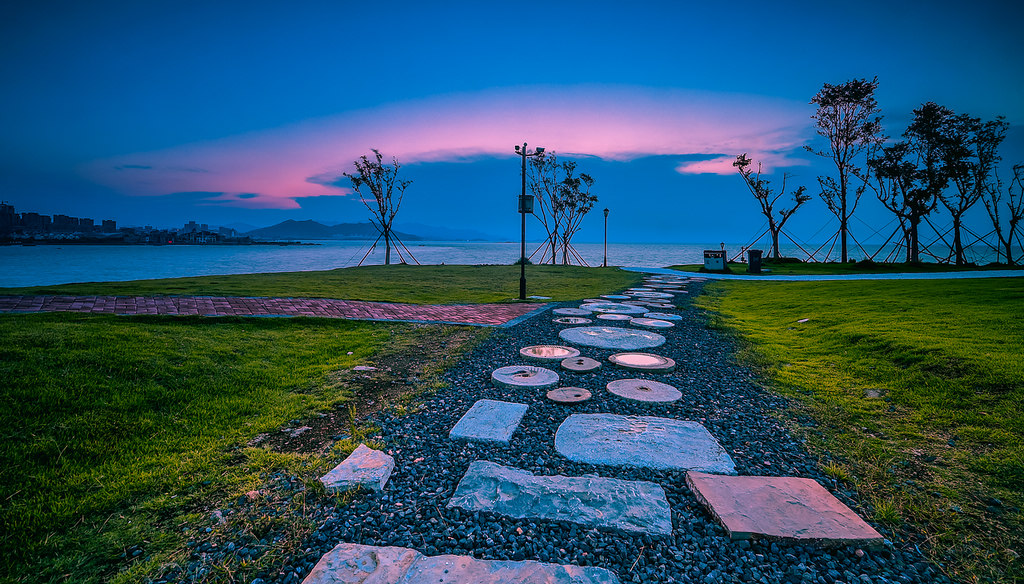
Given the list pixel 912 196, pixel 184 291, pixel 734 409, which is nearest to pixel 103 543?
pixel 734 409

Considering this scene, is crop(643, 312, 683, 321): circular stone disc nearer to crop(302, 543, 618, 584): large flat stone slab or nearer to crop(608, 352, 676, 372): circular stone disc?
crop(608, 352, 676, 372): circular stone disc

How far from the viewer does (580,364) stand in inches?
173

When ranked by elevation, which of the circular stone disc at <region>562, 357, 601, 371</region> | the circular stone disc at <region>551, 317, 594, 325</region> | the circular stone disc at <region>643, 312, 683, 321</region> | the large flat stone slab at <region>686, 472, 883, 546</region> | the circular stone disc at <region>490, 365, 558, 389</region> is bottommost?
the large flat stone slab at <region>686, 472, 883, 546</region>

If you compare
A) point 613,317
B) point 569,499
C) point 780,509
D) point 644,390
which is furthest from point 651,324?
point 569,499

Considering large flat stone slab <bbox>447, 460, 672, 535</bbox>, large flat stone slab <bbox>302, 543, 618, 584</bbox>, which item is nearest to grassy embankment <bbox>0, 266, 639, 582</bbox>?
large flat stone slab <bbox>302, 543, 618, 584</bbox>

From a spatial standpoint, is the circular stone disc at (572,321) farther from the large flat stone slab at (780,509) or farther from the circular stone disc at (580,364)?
the large flat stone slab at (780,509)

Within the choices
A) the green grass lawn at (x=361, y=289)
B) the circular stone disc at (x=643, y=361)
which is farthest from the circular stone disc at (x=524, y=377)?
the green grass lawn at (x=361, y=289)

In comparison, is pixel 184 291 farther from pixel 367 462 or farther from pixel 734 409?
pixel 734 409

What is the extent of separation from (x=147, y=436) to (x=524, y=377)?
9.45 feet

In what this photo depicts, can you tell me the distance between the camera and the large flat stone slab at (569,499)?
199cm

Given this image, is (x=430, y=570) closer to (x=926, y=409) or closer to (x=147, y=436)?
(x=147, y=436)

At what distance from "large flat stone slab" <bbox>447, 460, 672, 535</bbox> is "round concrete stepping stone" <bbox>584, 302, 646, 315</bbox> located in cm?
539

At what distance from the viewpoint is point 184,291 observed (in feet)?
28.8

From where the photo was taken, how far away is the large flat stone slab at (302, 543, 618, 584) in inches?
63.2
